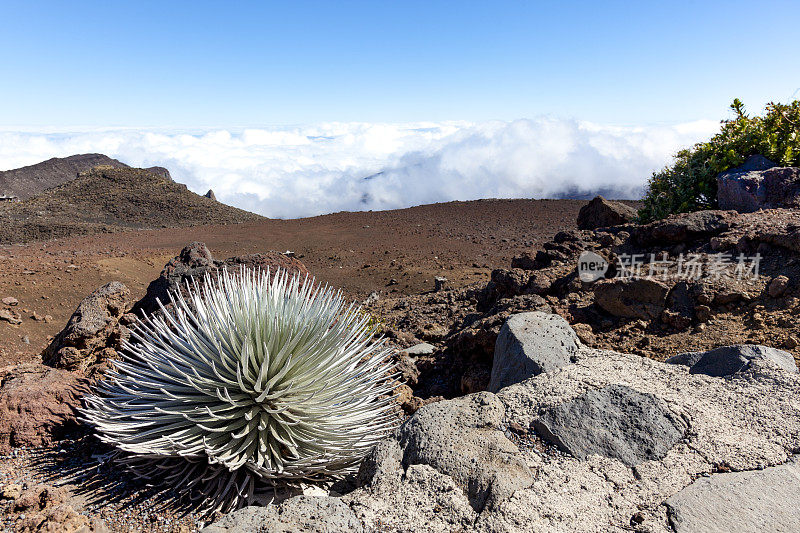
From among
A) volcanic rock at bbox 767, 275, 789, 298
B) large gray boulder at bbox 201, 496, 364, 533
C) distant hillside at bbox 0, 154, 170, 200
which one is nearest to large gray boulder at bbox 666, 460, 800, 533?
large gray boulder at bbox 201, 496, 364, 533

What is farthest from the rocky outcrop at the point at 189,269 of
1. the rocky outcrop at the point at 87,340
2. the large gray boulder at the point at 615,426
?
the large gray boulder at the point at 615,426

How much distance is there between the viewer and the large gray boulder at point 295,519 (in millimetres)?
1525

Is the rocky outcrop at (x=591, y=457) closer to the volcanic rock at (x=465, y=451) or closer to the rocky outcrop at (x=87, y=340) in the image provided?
the volcanic rock at (x=465, y=451)

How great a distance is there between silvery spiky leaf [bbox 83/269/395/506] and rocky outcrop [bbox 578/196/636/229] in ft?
21.3

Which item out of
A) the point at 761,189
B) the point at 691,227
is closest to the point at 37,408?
the point at 691,227

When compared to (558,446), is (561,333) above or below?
above

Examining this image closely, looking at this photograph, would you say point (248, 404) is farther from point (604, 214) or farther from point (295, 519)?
point (604, 214)

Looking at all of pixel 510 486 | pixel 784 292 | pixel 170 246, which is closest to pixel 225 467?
pixel 510 486

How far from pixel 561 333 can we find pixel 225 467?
1.81 metres

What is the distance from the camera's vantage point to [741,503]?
1642mm

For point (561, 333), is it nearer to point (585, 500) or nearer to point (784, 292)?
point (585, 500)

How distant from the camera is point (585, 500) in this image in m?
1.71

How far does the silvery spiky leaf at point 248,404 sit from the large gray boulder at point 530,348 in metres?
0.69

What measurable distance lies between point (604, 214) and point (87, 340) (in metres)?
7.20
